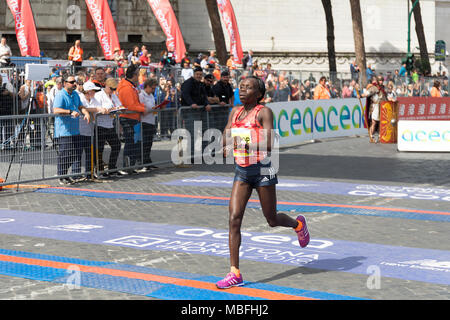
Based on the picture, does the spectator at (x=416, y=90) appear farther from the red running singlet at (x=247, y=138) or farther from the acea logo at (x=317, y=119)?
the red running singlet at (x=247, y=138)

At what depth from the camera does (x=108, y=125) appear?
47.6 feet

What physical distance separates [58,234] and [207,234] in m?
1.82

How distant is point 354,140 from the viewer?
2389 cm

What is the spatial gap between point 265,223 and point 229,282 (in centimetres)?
340

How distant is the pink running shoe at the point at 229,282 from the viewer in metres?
6.89

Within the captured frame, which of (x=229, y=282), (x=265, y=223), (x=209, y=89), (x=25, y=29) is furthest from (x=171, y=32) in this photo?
(x=229, y=282)

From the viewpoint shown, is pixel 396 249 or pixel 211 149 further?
pixel 211 149

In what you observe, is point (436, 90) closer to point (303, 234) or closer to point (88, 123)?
point (88, 123)

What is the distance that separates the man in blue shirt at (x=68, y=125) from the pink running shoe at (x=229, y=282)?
24.0ft

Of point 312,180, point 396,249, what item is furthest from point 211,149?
point 396,249

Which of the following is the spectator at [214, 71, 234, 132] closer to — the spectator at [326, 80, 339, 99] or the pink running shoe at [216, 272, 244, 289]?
the spectator at [326, 80, 339, 99]

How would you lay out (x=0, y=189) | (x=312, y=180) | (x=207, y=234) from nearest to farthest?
(x=207, y=234) → (x=0, y=189) → (x=312, y=180)

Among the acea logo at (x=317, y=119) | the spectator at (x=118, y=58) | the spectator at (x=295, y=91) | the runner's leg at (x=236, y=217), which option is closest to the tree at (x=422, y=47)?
the acea logo at (x=317, y=119)

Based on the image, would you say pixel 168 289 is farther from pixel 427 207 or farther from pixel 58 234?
pixel 427 207
